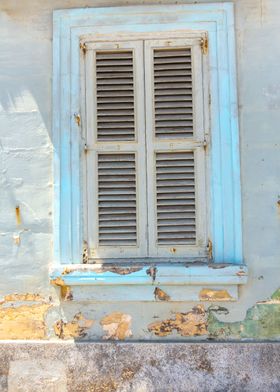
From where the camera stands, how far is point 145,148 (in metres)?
4.12

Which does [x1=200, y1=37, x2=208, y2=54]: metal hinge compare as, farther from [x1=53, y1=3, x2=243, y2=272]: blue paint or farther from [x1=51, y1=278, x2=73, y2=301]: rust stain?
[x1=51, y1=278, x2=73, y2=301]: rust stain

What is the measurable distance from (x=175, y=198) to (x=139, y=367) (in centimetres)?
126

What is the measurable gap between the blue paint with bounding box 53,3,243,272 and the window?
94mm

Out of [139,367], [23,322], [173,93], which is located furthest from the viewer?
[173,93]

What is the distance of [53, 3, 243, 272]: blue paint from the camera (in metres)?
3.99

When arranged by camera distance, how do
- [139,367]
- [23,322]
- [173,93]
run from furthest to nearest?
[173,93]
[23,322]
[139,367]

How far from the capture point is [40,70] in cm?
419

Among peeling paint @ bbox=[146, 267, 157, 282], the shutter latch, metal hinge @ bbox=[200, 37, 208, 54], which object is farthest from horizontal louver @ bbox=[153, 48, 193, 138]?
peeling paint @ bbox=[146, 267, 157, 282]

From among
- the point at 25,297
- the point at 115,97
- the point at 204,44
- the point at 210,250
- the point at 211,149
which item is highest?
the point at 204,44

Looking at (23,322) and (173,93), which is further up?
(173,93)

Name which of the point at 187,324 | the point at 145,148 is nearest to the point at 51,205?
the point at 145,148

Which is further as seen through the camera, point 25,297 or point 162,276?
point 25,297

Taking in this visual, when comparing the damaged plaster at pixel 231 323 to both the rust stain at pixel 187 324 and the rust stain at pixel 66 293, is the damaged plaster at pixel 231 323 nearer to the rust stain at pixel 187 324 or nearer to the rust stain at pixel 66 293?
the rust stain at pixel 187 324

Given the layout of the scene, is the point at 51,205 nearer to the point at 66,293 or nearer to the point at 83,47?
the point at 66,293
